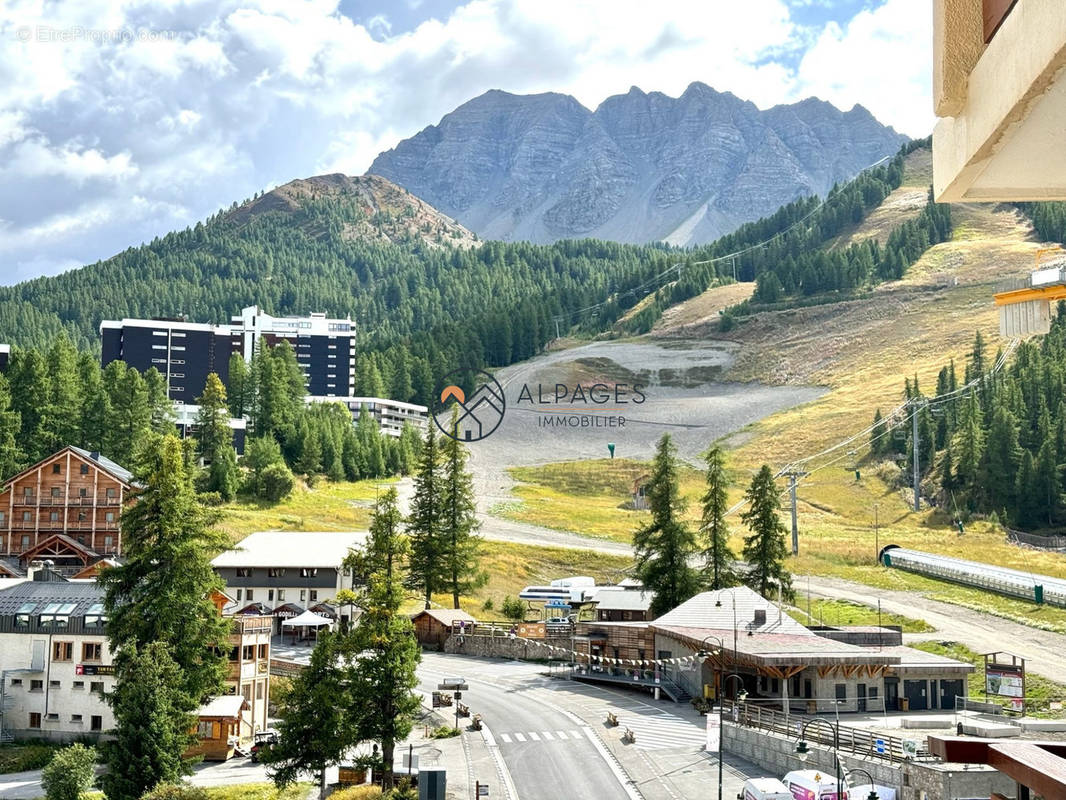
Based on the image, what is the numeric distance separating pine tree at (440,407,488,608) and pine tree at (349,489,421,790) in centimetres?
3687

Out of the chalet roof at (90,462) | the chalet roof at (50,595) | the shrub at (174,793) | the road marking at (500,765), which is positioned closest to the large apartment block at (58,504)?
the chalet roof at (90,462)

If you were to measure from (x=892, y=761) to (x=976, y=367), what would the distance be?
13271 cm

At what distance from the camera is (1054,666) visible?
64.2 metres

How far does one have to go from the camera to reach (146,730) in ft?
151

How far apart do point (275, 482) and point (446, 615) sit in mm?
38271

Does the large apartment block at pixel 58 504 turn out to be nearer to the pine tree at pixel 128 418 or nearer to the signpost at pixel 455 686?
the pine tree at pixel 128 418

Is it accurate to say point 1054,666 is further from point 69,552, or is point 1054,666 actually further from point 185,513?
point 69,552

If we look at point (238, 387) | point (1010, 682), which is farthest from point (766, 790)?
point (238, 387)

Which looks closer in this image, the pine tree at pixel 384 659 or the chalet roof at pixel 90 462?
the pine tree at pixel 384 659

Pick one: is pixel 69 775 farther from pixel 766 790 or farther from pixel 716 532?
pixel 716 532

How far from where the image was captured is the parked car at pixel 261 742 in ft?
168

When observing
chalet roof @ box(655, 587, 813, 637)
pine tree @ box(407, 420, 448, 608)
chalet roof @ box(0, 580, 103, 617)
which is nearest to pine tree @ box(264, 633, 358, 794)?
chalet roof @ box(0, 580, 103, 617)

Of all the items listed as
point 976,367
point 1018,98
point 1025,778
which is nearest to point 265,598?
point 1025,778

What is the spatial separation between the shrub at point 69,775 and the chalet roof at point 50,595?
14.0 meters
